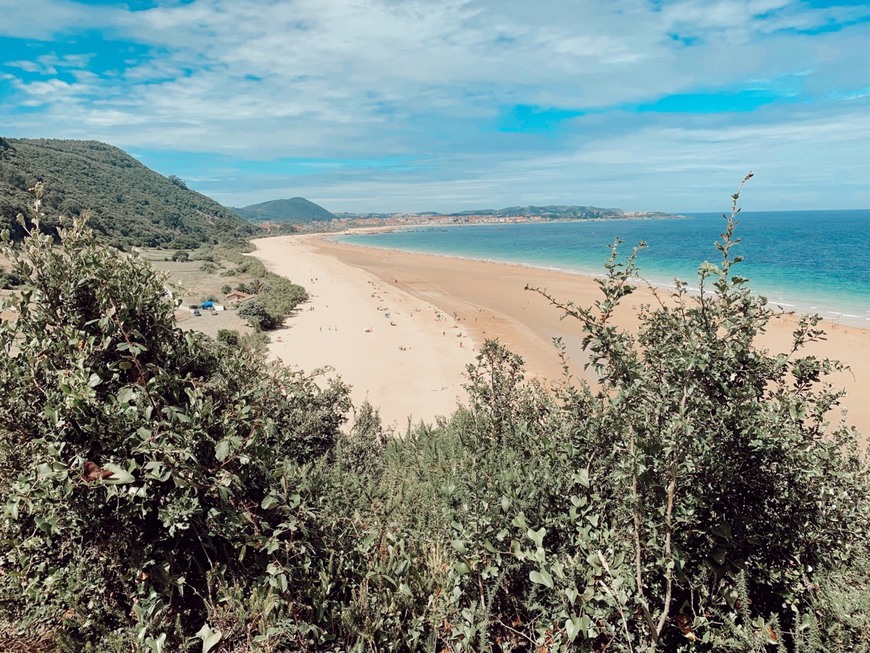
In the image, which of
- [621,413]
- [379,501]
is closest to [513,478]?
[621,413]

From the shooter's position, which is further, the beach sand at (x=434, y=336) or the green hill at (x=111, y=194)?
the green hill at (x=111, y=194)

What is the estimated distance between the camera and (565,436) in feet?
9.61

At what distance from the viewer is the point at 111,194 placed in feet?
325

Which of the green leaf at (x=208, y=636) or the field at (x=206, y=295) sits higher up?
the green leaf at (x=208, y=636)

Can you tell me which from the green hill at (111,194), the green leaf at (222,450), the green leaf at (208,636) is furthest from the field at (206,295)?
the green hill at (111,194)

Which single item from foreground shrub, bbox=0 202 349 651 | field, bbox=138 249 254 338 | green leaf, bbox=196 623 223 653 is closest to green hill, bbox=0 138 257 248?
field, bbox=138 249 254 338

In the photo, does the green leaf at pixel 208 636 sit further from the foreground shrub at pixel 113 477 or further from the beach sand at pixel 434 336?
the beach sand at pixel 434 336

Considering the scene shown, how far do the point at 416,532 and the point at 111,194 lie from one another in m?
121

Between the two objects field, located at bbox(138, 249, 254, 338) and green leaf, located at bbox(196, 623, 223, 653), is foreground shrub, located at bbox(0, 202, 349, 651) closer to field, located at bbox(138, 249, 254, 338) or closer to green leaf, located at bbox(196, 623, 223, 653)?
green leaf, located at bbox(196, 623, 223, 653)

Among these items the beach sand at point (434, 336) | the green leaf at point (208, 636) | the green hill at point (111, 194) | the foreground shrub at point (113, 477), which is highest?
the green hill at point (111, 194)

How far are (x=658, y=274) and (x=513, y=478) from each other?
43490mm

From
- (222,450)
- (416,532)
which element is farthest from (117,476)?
(416,532)

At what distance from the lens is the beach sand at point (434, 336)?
547 inches

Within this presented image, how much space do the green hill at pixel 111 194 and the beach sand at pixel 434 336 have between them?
13134 millimetres
